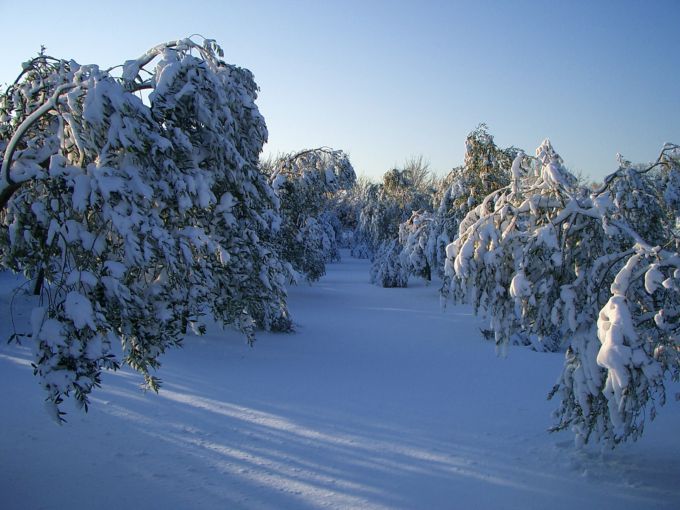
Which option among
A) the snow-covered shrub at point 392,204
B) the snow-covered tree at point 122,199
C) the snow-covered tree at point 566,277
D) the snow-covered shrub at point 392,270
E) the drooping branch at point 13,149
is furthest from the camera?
the snow-covered shrub at point 392,204

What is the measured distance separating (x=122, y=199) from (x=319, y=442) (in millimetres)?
4303

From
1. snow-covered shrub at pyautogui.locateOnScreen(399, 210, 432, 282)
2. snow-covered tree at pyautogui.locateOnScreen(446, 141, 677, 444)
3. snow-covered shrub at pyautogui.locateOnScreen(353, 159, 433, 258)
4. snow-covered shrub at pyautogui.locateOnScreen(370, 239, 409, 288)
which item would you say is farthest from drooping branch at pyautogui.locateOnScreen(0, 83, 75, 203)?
snow-covered shrub at pyautogui.locateOnScreen(353, 159, 433, 258)

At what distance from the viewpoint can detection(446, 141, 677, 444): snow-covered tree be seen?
16.1 feet

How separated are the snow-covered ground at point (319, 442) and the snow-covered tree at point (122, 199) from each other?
194 cm

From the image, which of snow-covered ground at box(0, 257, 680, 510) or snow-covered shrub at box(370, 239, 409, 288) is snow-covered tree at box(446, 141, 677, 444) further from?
snow-covered shrub at box(370, 239, 409, 288)

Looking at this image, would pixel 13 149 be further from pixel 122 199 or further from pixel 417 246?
pixel 417 246

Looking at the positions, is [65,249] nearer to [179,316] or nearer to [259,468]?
[179,316]

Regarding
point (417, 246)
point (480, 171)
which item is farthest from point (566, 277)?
point (417, 246)

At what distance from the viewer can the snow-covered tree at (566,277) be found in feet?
16.1

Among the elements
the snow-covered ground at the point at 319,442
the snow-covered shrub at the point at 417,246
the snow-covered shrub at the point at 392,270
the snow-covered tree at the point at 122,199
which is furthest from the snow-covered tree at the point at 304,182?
the snow-covered tree at the point at 122,199

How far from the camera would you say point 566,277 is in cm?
550

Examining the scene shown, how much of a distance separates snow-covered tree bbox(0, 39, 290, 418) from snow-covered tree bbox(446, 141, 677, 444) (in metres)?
2.42

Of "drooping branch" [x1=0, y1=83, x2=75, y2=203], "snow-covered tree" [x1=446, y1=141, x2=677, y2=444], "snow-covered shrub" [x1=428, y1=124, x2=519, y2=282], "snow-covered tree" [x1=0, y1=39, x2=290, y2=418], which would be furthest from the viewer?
"snow-covered shrub" [x1=428, y1=124, x2=519, y2=282]

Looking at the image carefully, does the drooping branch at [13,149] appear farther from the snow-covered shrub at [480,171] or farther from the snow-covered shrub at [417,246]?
the snow-covered shrub at [417,246]
